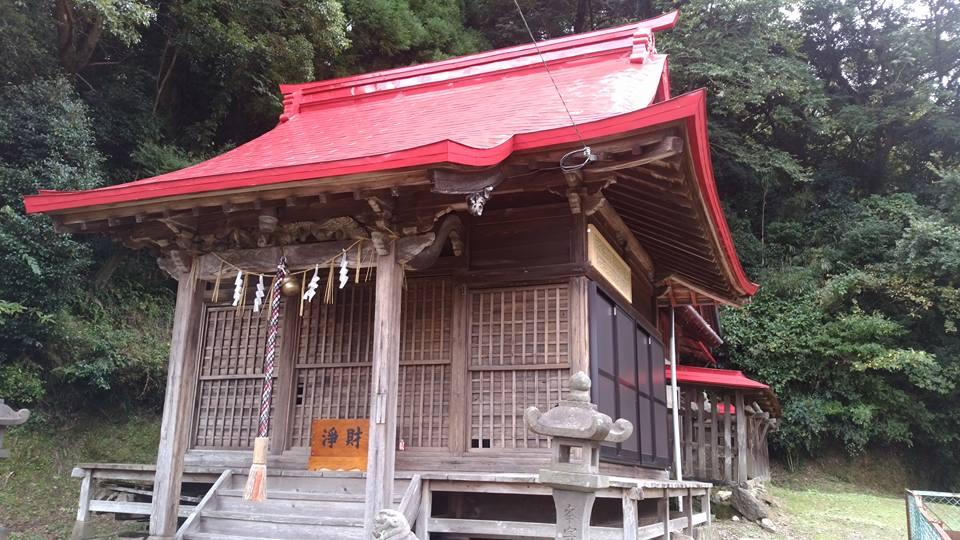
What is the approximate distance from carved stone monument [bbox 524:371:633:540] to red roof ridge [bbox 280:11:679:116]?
222 inches

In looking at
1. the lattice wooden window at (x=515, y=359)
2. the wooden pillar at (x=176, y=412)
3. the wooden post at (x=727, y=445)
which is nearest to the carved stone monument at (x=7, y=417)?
the wooden pillar at (x=176, y=412)

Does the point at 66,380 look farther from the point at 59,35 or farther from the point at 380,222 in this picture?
the point at 380,222

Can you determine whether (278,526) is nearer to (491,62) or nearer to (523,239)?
(523,239)

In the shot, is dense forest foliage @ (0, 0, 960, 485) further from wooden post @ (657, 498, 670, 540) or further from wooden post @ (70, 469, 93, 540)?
wooden post @ (657, 498, 670, 540)

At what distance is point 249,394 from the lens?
7508mm

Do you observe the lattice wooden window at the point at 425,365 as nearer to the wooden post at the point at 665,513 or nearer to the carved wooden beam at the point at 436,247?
the carved wooden beam at the point at 436,247

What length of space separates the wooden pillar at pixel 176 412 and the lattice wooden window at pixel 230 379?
4.47ft

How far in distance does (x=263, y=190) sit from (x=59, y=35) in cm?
1116

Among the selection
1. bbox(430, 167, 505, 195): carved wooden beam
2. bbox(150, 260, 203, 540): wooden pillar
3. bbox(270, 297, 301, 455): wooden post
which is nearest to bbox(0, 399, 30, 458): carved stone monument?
bbox(150, 260, 203, 540): wooden pillar

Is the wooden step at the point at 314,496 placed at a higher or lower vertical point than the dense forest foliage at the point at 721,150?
lower

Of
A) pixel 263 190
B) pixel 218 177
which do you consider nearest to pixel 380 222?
pixel 263 190

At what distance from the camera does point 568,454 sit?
3.82 m

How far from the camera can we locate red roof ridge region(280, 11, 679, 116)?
848 centimetres

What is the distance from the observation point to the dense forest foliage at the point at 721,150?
39.1 ft
